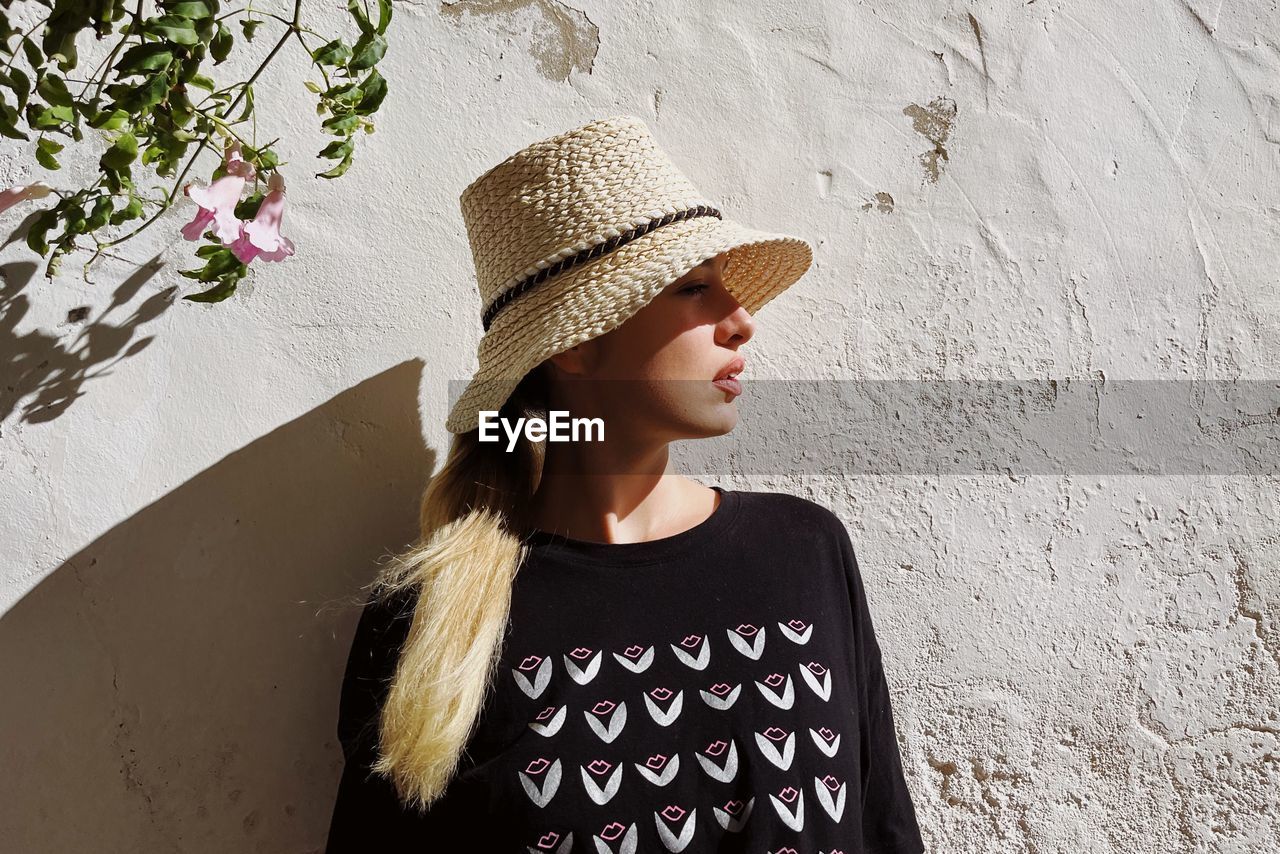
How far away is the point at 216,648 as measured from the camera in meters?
1.46

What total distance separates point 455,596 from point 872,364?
0.74 m

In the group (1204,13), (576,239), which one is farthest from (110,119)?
(1204,13)

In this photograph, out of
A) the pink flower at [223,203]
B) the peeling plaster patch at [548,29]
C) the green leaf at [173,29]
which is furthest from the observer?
the peeling plaster patch at [548,29]

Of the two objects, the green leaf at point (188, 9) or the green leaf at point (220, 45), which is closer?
the green leaf at point (188, 9)

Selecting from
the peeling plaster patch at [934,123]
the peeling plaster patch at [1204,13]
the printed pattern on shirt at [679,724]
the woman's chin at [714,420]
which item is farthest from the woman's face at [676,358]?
the peeling plaster patch at [1204,13]

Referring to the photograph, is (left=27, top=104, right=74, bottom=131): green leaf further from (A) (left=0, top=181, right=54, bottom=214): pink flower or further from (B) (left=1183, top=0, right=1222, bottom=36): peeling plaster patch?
(B) (left=1183, top=0, right=1222, bottom=36): peeling plaster patch

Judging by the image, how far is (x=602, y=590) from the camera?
1.31 metres

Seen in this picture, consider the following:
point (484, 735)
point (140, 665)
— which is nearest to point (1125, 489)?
point (484, 735)

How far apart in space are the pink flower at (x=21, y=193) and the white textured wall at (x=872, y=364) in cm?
16

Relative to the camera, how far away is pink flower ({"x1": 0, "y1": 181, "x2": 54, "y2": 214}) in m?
1.22

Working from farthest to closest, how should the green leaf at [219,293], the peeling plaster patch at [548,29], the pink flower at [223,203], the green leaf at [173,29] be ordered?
the peeling plaster patch at [548,29] → the green leaf at [219,293] → the pink flower at [223,203] → the green leaf at [173,29]

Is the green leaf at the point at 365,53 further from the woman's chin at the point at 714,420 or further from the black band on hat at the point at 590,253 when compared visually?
the woman's chin at the point at 714,420

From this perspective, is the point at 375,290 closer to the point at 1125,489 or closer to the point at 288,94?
the point at 288,94

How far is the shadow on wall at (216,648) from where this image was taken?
141 cm
